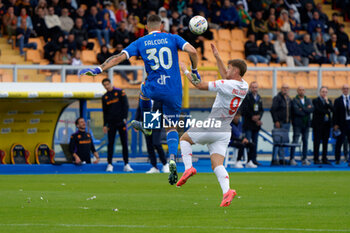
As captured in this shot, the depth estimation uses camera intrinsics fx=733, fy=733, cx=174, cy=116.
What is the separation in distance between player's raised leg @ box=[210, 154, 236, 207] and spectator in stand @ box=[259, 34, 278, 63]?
54.5 ft

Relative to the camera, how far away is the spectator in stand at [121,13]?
Result: 2589cm

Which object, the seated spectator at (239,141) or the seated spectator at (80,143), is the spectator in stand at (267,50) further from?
the seated spectator at (80,143)

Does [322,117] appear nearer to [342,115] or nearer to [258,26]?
[342,115]

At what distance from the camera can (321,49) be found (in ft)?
91.9

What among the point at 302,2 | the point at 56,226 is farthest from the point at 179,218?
the point at 302,2

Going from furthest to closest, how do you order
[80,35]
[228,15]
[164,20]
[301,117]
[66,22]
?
1. [228,15]
2. [164,20]
3. [66,22]
4. [80,35]
5. [301,117]

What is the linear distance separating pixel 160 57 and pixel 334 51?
725 inches

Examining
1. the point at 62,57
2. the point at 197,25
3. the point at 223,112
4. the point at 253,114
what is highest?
the point at 197,25

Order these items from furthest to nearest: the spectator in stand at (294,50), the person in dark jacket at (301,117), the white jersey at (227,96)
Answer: the spectator in stand at (294,50)
the person in dark jacket at (301,117)
the white jersey at (227,96)

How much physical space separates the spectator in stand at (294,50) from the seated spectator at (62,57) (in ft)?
27.7

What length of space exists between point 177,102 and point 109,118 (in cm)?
727

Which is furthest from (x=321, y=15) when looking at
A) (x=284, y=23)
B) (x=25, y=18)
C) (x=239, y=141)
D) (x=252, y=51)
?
(x=25, y=18)

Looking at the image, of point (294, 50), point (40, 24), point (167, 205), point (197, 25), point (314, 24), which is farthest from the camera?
point (314, 24)

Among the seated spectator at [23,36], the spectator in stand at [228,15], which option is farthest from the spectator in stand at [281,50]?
the seated spectator at [23,36]
